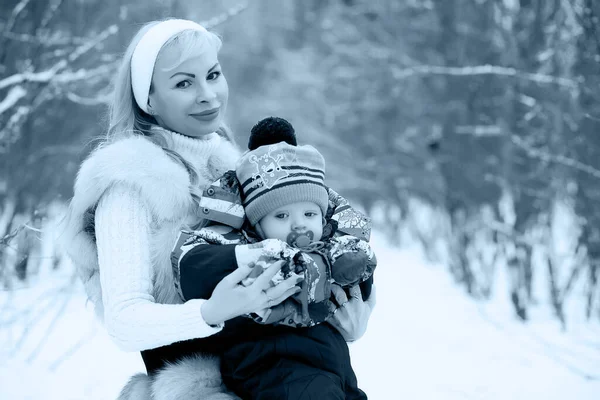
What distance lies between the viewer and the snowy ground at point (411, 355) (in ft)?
13.1

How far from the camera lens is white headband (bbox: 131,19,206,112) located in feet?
6.59

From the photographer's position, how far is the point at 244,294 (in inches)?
62.5

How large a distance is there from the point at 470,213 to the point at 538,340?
92.4 inches

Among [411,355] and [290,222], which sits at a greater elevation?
[290,222]

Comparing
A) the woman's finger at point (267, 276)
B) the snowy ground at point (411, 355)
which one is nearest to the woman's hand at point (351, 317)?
the woman's finger at point (267, 276)

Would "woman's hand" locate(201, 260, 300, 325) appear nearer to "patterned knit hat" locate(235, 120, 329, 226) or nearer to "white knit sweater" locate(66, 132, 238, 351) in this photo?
"white knit sweater" locate(66, 132, 238, 351)

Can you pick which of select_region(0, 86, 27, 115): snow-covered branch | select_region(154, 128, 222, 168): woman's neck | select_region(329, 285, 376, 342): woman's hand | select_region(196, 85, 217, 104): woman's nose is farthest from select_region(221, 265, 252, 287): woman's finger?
select_region(0, 86, 27, 115): snow-covered branch

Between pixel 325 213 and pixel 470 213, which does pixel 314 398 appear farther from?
pixel 470 213

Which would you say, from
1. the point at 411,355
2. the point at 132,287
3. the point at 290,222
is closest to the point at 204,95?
the point at 290,222

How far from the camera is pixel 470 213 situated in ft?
23.1

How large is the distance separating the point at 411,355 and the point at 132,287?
144 inches

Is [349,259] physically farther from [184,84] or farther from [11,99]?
[11,99]

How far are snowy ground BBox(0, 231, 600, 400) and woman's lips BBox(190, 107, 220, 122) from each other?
7.06 feet

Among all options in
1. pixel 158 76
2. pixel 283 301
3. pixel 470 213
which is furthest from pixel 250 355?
pixel 470 213
